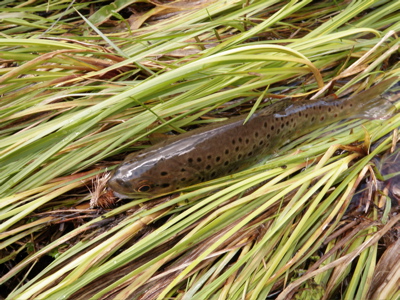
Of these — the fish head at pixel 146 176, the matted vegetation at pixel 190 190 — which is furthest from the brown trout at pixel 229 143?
the matted vegetation at pixel 190 190

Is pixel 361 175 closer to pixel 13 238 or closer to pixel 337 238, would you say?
pixel 337 238

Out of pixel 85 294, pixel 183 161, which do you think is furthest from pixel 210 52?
pixel 85 294

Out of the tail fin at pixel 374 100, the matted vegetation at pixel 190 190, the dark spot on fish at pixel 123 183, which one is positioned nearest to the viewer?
the matted vegetation at pixel 190 190

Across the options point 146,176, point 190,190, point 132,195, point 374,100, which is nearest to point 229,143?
point 190,190

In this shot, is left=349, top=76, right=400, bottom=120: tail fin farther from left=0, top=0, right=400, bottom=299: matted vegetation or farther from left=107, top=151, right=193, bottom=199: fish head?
left=107, top=151, right=193, bottom=199: fish head

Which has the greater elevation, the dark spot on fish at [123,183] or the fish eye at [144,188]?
the dark spot on fish at [123,183]

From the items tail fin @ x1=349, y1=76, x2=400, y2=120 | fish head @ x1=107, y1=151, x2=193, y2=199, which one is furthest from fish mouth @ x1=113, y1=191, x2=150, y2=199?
tail fin @ x1=349, y1=76, x2=400, y2=120

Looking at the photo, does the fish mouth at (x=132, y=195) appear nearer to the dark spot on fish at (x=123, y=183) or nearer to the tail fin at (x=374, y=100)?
the dark spot on fish at (x=123, y=183)

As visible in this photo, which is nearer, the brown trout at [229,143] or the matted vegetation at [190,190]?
the matted vegetation at [190,190]
